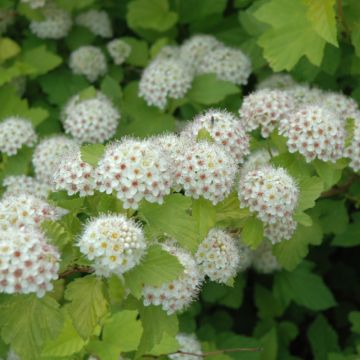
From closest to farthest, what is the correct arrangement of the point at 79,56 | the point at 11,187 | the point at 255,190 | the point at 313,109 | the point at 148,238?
the point at 148,238 < the point at 255,190 < the point at 313,109 < the point at 11,187 < the point at 79,56

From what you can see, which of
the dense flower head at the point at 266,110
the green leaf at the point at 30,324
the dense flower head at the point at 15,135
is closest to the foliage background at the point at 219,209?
the green leaf at the point at 30,324

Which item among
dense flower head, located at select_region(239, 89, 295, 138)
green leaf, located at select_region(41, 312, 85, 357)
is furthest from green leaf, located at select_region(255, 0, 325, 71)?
green leaf, located at select_region(41, 312, 85, 357)

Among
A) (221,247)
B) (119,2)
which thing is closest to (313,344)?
(221,247)

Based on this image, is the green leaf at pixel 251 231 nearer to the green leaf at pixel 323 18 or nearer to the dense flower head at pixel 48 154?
the green leaf at pixel 323 18

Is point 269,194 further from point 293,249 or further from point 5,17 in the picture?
point 5,17

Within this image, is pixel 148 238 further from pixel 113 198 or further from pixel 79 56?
pixel 79 56
